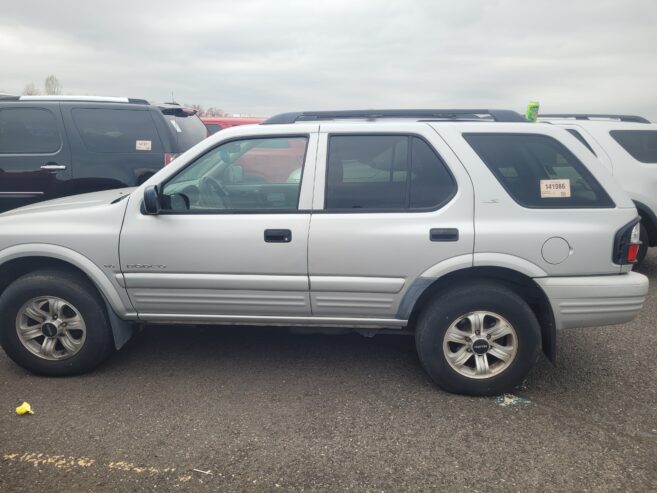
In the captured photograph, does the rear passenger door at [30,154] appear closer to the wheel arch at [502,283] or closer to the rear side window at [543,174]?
the wheel arch at [502,283]

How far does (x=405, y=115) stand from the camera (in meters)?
3.60

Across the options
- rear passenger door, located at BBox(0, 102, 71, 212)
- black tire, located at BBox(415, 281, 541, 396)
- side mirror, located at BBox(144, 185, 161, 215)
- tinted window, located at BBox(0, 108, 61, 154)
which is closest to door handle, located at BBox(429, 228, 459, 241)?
black tire, located at BBox(415, 281, 541, 396)

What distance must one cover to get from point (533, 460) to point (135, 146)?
204 inches

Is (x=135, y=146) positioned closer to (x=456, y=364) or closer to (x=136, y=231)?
(x=136, y=231)

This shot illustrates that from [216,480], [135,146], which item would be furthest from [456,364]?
[135,146]

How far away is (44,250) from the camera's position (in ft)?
11.2

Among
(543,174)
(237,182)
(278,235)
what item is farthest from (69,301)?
(543,174)

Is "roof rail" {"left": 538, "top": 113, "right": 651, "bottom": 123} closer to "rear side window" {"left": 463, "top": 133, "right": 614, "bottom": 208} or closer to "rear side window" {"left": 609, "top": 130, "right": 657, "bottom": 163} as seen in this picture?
"rear side window" {"left": 609, "top": 130, "right": 657, "bottom": 163}

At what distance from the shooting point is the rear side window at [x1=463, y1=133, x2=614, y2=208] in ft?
10.3

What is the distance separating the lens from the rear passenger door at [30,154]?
5.77m

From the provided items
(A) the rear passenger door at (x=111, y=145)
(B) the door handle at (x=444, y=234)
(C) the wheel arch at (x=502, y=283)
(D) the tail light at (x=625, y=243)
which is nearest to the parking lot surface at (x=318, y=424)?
(C) the wheel arch at (x=502, y=283)

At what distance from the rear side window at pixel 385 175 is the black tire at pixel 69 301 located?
5.60ft

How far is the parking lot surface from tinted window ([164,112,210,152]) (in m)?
3.08

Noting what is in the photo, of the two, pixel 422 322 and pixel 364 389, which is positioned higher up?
pixel 422 322
